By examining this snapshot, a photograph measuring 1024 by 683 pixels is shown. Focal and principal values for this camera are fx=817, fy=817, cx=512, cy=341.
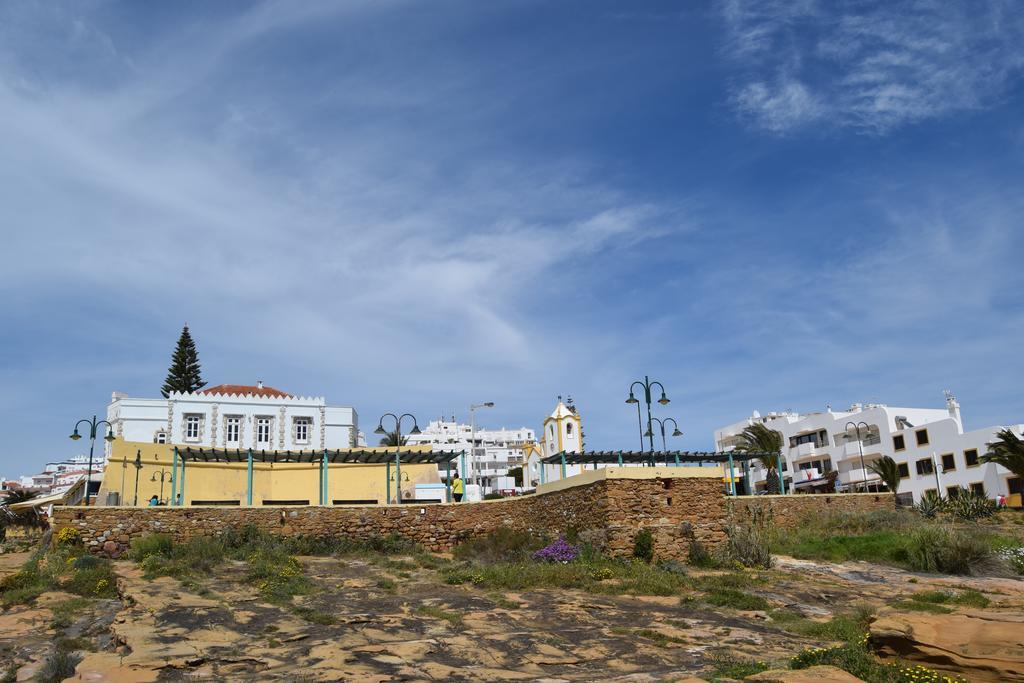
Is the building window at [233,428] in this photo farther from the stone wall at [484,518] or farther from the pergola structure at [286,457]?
the stone wall at [484,518]

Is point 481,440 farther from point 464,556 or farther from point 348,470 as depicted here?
point 464,556

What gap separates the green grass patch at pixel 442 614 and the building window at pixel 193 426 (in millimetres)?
39521

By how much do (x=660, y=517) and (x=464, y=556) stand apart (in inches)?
240

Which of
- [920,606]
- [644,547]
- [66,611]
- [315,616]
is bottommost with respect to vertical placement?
[920,606]

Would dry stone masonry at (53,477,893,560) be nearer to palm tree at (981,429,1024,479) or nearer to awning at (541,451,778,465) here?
awning at (541,451,778,465)

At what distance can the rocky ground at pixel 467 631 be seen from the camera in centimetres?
1157

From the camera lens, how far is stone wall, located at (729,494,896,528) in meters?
30.0

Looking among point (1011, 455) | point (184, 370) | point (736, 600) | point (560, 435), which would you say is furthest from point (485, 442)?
point (736, 600)

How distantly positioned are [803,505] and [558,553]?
13124 mm

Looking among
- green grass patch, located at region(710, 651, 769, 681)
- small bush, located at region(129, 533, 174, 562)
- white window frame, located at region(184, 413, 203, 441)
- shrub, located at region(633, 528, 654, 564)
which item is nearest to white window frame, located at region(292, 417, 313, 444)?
white window frame, located at region(184, 413, 203, 441)

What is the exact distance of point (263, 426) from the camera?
5384cm

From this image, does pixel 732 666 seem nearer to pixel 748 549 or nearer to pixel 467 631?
pixel 467 631

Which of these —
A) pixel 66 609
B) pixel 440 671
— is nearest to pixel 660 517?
pixel 440 671

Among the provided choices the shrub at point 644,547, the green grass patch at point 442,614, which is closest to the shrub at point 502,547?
the shrub at point 644,547
